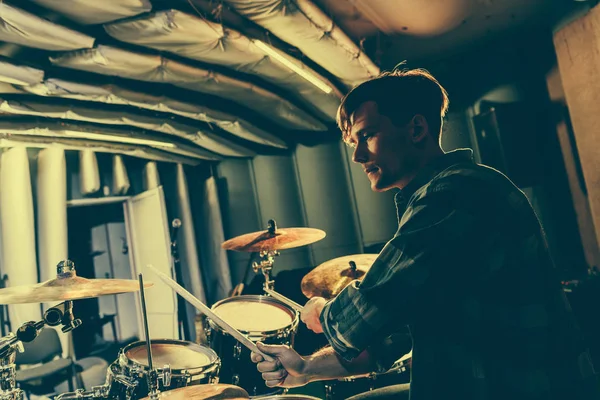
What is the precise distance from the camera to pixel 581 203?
13.9 feet

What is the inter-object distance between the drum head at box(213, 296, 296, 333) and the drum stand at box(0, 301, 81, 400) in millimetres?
963

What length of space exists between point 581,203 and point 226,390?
379 cm

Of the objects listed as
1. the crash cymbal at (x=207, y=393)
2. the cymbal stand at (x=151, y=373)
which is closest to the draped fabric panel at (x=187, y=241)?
the cymbal stand at (x=151, y=373)

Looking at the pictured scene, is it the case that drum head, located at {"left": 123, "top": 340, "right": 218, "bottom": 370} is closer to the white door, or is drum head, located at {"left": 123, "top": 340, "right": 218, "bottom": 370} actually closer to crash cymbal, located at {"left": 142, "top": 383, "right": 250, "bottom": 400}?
crash cymbal, located at {"left": 142, "top": 383, "right": 250, "bottom": 400}

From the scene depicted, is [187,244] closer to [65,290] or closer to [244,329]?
[244,329]

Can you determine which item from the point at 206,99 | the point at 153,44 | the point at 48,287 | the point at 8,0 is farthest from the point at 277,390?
the point at 206,99

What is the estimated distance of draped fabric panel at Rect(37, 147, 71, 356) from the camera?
5.97m

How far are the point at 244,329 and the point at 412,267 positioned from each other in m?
2.03

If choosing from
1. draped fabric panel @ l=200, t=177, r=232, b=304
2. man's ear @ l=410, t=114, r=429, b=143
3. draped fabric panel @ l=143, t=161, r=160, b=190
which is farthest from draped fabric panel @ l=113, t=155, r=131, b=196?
man's ear @ l=410, t=114, r=429, b=143

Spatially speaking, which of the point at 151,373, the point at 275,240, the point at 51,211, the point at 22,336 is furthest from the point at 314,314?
the point at 51,211

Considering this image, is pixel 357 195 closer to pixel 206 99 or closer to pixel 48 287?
pixel 206 99

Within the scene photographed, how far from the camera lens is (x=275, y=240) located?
3.67 m

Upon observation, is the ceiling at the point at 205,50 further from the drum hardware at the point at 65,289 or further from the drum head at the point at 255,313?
the drum head at the point at 255,313

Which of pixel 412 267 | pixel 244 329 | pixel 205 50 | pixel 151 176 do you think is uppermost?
pixel 205 50
